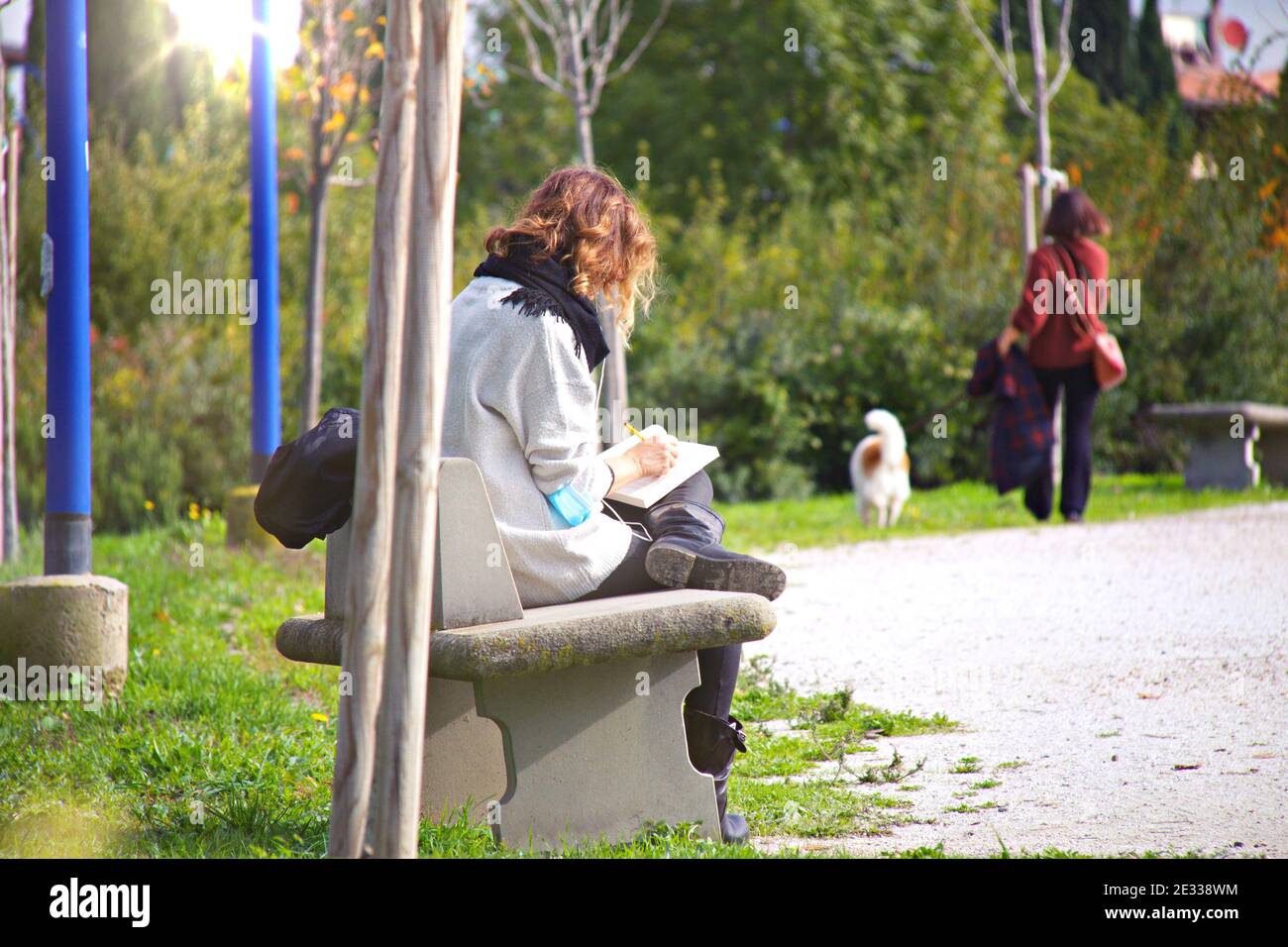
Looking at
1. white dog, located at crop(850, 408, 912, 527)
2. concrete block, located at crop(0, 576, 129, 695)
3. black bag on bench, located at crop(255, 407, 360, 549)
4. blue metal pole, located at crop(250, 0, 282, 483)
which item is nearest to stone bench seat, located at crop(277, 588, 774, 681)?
black bag on bench, located at crop(255, 407, 360, 549)

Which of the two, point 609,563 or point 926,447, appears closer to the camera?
point 609,563

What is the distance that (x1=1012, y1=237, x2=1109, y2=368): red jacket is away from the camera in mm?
9328

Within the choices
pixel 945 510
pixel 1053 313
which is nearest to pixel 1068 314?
pixel 1053 313

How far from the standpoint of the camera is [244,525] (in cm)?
838

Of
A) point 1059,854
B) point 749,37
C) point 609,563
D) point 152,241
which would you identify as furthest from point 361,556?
point 749,37

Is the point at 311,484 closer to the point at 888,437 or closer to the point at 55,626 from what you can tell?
the point at 55,626

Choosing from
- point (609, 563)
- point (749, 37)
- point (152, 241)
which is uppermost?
point (749, 37)

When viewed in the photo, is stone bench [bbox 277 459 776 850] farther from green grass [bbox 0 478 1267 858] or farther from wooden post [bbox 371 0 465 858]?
wooden post [bbox 371 0 465 858]

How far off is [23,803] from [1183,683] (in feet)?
12.2

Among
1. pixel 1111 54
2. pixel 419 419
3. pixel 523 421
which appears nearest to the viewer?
pixel 419 419

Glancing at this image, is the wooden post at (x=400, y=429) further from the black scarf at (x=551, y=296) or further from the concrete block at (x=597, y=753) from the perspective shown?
the black scarf at (x=551, y=296)

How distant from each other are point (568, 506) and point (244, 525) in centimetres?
540
